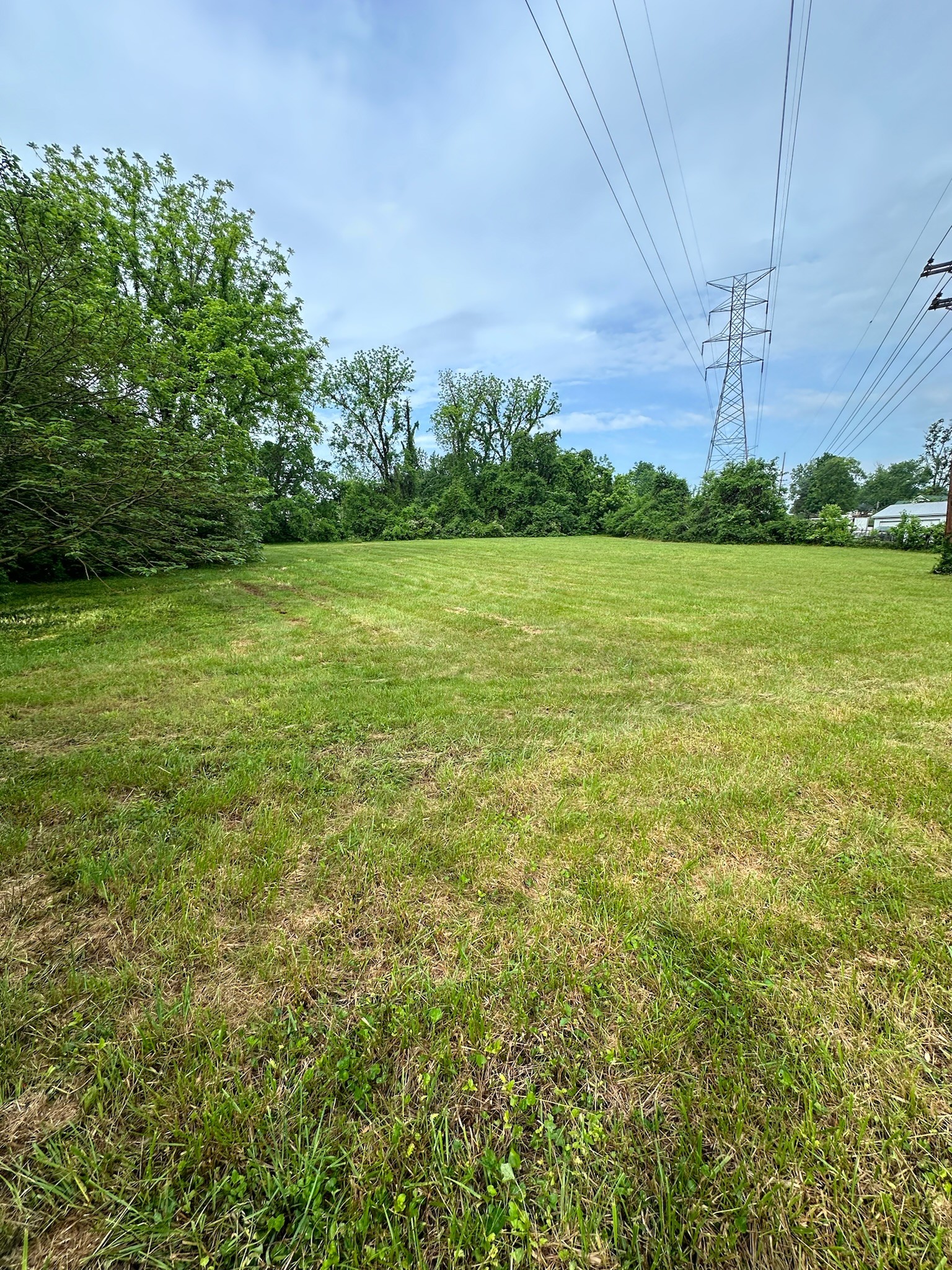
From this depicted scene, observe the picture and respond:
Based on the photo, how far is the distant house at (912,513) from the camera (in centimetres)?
4330

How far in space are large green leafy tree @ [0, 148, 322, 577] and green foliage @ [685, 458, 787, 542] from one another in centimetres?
2369

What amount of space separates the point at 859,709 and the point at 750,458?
28.2 metres

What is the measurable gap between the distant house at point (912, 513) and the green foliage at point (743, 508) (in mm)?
21890

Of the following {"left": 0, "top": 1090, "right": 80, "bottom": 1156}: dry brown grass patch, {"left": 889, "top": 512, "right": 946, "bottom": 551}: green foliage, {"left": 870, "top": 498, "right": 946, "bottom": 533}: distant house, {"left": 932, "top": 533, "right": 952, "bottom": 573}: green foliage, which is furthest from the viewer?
{"left": 870, "top": 498, "right": 946, "bottom": 533}: distant house

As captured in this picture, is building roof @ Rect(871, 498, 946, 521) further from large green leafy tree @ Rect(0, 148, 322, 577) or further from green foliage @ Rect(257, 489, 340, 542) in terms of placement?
large green leafy tree @ Rect(0, 148, 322, 577)

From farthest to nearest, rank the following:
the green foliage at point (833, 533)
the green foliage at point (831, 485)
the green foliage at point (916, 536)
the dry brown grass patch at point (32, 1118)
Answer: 1. the green foliage at point (831, 485)
2. the green foliage at point (833, 533)
3. the green foliage at point (916, 536)
4. the dry brown grass patch at point (32, 1118)

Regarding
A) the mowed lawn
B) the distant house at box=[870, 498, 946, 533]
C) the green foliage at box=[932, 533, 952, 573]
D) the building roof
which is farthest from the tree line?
the building roof

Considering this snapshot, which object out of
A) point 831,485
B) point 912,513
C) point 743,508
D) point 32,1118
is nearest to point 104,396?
point 32,1118

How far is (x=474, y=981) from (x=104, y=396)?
911 centimetres

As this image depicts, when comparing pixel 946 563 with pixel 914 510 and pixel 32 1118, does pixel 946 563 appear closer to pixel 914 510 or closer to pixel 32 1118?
pixel 32 1118

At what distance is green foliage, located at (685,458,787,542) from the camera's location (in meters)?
25.2

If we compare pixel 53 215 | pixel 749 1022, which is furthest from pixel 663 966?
pixel 53 215

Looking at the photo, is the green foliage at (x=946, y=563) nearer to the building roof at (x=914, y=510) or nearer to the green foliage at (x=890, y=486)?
the building roof at (x=914, y=510)

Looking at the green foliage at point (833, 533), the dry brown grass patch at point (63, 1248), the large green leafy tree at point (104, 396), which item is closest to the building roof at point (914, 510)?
the green foliage at point (833, 533)
